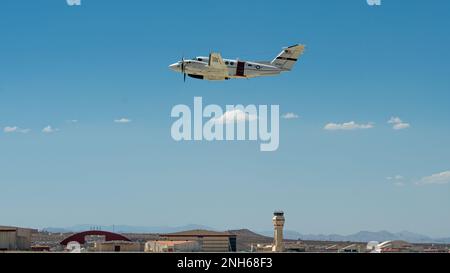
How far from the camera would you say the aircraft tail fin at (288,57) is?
600 ft

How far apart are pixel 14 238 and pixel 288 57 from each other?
3647 inches

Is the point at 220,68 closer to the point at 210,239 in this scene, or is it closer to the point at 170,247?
the point at 210,239

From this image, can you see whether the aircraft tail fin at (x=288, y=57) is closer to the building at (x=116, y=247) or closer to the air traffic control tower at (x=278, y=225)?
the air traffic control tower at (x=278, y=225)

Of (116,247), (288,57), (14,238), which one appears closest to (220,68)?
(288,57)

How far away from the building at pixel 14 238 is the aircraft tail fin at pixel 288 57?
282 feet

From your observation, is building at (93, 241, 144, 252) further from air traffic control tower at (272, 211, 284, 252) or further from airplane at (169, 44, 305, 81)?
airplane at (169, 44, 305, 81)

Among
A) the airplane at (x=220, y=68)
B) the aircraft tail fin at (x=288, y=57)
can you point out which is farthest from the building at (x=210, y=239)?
the aircraft tail fin at (x=288, y=57)

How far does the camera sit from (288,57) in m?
184

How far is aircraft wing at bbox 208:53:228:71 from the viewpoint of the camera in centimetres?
16362
